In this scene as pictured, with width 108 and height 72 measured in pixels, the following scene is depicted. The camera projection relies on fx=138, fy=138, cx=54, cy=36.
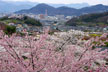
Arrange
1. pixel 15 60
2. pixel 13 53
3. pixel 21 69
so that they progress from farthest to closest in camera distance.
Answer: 1. pixel 13 53
2. pixel 15 60
3. pixel 21 69

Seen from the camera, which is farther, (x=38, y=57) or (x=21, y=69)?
(x=38, y=57)

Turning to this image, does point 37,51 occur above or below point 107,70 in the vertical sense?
→ above

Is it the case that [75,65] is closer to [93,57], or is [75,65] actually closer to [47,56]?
[93,57]

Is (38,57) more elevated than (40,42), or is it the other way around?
(40,42)

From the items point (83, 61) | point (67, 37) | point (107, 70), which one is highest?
point (83, 61)

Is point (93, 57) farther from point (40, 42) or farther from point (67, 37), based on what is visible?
point (67, 37)

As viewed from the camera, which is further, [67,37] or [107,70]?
[67,37]

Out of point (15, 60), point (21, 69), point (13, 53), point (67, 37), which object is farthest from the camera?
point (67, 37)

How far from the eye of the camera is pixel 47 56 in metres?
3.30

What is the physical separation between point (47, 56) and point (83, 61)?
2.79 feet

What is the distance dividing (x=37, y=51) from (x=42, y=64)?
0.33 meters

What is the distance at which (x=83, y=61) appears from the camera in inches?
127

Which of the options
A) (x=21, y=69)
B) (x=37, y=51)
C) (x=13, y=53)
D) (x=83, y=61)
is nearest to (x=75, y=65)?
(x=83, y=61)

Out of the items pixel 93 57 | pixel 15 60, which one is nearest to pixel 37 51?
pixel 15 60
